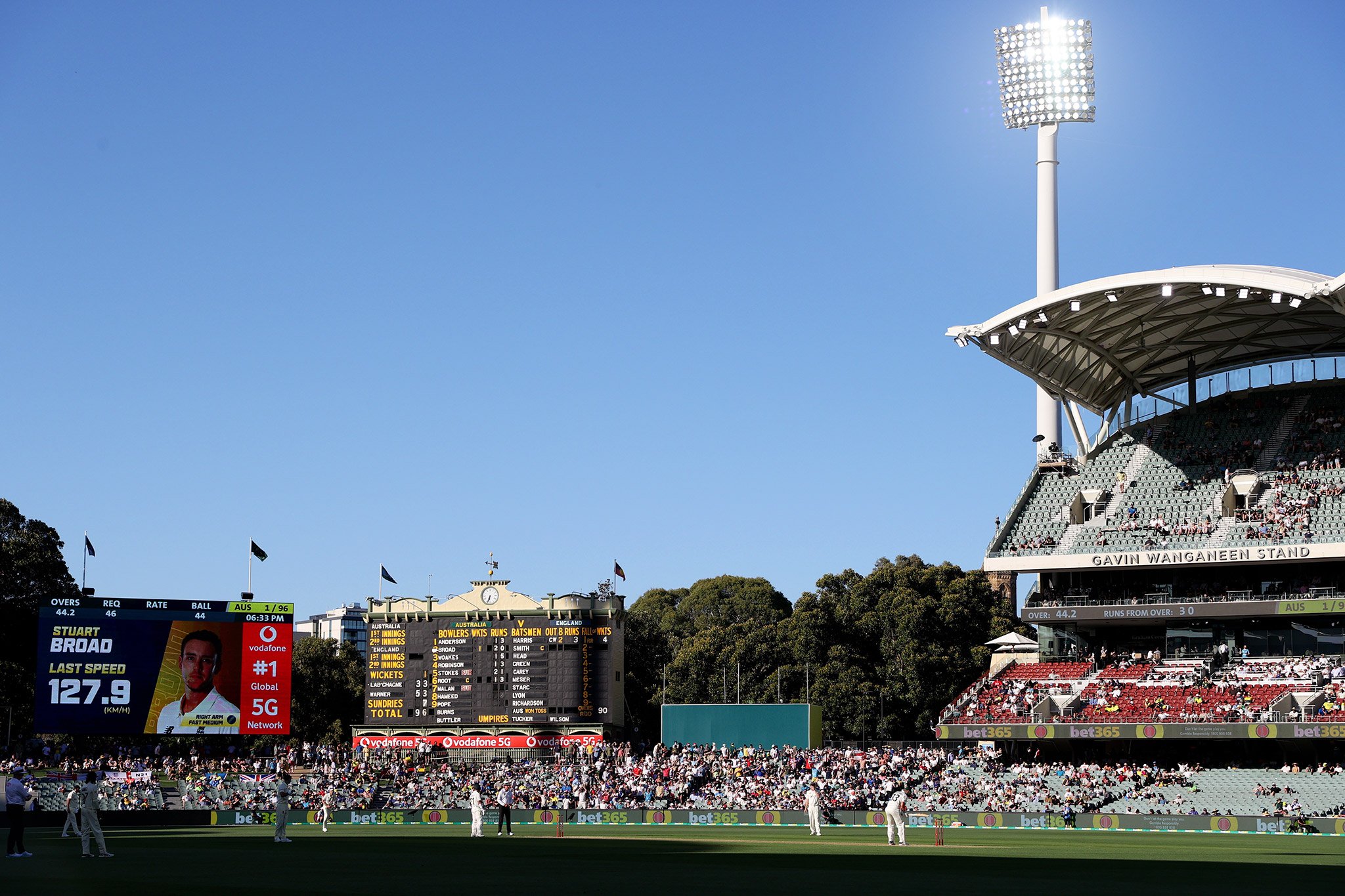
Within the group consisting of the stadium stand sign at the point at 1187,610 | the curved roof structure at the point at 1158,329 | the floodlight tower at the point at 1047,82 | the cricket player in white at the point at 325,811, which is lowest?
the cricket player in white at the point at 325,811

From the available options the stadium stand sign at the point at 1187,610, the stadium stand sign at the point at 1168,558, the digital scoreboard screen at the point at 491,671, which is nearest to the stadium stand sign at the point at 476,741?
the digital scoreboard screen at the point at 491,671

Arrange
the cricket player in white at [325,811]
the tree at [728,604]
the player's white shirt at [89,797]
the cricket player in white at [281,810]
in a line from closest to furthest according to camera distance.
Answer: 1. the player's white shirt at [89,797]
2. the cricket player in white at [281,810]
3. the cricket player in white at [325,811]
4. the tree at [728,604]

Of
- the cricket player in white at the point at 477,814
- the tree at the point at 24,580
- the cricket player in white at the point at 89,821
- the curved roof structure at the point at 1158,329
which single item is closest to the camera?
the cricket player in white at the point at 89,821

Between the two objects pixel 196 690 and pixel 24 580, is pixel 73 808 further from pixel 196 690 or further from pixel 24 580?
pixel 24 580

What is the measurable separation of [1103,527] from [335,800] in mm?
36771

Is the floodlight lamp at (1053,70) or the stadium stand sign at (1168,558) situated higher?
the floodlight lamp at (1053,70)

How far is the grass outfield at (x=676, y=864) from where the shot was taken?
2278cm

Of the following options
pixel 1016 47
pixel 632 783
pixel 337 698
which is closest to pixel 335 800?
pixel 632 783

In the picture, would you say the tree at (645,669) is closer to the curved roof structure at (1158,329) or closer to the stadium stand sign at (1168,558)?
the stadium stand sign at (1168,558)

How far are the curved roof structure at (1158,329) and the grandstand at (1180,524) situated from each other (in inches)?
4.9

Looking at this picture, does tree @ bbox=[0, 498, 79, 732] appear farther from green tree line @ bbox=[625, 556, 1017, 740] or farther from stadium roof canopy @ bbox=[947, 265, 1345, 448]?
stadium roof canopy @ bbox=[947, 265, 1345, 448]

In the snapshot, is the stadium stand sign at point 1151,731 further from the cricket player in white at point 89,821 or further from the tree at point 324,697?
the tree at point 324,697

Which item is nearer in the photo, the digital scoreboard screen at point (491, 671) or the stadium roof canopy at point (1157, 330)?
the stadium roof canopy at point (1157, 330)

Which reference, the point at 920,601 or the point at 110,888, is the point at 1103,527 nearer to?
the point at 920,601
